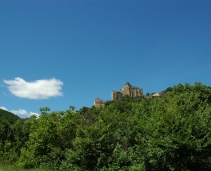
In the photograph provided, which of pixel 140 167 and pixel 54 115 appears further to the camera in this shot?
pixel 54 115

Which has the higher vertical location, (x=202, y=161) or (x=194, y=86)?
(x=194, y=86)

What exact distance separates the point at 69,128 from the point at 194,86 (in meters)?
23.3

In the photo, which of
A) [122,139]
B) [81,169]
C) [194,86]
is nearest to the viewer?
[81,169]

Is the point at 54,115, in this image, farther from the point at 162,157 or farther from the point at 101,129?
the point at 162,157

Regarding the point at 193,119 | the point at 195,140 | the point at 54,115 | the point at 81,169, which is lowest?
the point at 81,169

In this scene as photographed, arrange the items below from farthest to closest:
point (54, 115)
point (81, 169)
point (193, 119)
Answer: point (54, 115)
point (81, 169)
point (193, 119)

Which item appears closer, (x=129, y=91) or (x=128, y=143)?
(x=128, y=143)

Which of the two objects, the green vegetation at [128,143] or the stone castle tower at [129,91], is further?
the stone castle tower at [129,91]

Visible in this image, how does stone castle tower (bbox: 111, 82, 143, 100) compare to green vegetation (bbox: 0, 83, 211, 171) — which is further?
stone castle tower (bbox: 111, 82, 143, 100)

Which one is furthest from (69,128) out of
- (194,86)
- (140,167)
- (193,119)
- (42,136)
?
(194,86)

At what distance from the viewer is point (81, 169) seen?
14398mm

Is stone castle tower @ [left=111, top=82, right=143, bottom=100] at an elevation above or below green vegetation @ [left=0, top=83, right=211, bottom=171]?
above

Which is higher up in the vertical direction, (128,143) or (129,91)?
(129,91)

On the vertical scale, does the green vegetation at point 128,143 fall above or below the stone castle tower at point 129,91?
below
